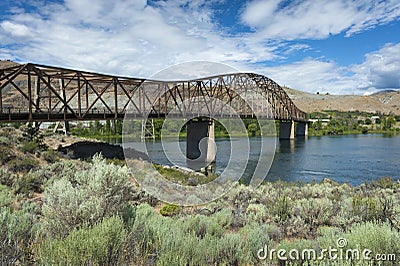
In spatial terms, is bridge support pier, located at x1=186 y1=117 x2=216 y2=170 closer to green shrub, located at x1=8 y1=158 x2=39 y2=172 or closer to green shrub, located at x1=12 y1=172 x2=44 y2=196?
green shrub, located at x1=8 y1=158 x2=39 y2=172

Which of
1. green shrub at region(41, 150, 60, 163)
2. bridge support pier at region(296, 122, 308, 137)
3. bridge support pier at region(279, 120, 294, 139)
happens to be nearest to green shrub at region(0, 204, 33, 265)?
green shrub at region(41, 150, 60, 163)

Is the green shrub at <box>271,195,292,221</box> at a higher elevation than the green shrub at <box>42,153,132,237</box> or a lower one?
lower

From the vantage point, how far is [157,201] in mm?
12859

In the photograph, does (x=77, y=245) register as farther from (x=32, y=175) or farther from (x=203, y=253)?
(x=32, y=175)

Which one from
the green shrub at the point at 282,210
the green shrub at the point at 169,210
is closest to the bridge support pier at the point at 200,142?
the green shrub at the point at 169,210

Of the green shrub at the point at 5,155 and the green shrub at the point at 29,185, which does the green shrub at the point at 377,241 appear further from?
the green shrub at the point at 5,155

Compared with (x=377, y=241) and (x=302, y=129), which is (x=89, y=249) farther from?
(x=302, y=129)

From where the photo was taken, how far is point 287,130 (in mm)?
88875

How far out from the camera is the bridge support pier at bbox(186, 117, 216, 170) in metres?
40.9

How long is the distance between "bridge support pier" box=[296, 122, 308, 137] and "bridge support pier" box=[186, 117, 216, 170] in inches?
2476

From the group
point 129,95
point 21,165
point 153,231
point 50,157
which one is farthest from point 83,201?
point 129,95

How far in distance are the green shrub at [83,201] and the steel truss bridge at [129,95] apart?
20111 millimetres

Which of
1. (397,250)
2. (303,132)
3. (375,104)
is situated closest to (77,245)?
(397,250)

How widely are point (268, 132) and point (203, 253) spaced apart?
285ft
